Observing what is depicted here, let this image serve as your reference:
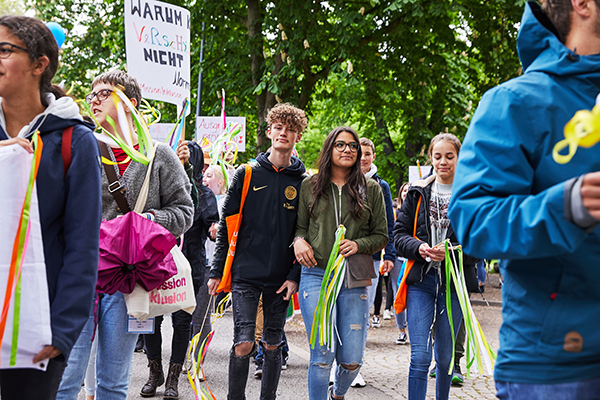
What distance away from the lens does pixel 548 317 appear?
1.61 metres

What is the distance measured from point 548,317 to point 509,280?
16 cm

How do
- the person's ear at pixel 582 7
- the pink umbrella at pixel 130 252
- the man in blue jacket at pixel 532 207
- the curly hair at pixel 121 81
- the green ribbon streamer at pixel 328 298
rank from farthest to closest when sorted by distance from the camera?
the green ribbon streamer at pixel 328 298 < the curly hair at pixel 121 81 < the pink umbrella at pixel 130 252 < the person's ear at pixel 582 7 < the man in blue jacket at pixel 532 207

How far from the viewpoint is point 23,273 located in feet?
6.68

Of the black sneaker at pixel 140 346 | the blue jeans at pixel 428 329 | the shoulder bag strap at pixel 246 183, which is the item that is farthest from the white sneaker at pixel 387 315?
the shoulder bag strap at pixel 246 183

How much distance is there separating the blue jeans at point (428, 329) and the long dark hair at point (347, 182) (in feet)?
2.47

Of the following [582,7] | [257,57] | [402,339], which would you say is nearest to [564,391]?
[582,7]

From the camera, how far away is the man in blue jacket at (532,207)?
1.59m

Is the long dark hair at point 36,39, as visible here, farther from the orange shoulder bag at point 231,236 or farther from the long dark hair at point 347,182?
the long dark hair at point 347,182

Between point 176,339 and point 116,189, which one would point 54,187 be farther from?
point 176,339

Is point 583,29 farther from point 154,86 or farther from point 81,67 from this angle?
point 81,67

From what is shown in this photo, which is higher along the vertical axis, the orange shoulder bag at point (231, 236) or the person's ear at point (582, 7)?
the person's ear at point (582, 7)

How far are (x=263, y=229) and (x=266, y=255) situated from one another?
0.65ft

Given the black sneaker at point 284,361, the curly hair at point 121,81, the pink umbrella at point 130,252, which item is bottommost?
the black sneaker at point 284,361

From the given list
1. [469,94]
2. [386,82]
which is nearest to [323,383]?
[386,82]
